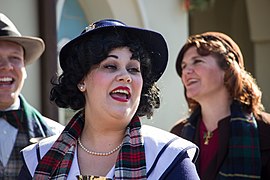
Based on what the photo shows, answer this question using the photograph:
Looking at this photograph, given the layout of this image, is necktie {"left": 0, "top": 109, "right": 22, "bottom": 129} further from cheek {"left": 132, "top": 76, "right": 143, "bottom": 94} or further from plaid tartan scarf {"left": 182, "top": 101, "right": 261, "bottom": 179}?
plaid tartan scarf {"left": 182, "top": 101, "right": 261, "bottom": 179}

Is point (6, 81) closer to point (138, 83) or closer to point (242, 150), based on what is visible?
point (138, 83)

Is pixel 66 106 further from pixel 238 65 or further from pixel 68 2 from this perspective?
pixel 68 2

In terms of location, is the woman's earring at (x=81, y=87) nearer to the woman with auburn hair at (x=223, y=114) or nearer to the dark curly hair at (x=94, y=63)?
the dark curly hair at (x=94, y=63)

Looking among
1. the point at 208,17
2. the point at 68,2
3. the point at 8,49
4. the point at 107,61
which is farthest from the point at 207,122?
the point at 208,17

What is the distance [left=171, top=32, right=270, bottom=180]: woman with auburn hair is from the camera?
12.2 feet

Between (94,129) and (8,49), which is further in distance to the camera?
(8,49)

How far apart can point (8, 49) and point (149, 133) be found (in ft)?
4.22

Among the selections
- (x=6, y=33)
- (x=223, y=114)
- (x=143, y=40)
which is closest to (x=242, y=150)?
(x=223, y=114)

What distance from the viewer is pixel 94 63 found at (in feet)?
8.29

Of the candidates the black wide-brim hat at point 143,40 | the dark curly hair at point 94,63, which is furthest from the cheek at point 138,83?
the black wide-brim hat at point 143,40

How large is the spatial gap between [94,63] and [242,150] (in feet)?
5.13

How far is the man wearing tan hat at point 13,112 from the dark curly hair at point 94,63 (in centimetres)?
61

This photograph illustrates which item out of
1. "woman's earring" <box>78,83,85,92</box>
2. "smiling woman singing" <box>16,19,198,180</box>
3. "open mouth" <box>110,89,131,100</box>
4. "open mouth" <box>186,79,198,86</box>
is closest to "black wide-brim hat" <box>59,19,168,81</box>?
"smiling woman singing" <box>16,19,198,180</box>

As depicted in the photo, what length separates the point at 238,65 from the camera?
4094 mm
